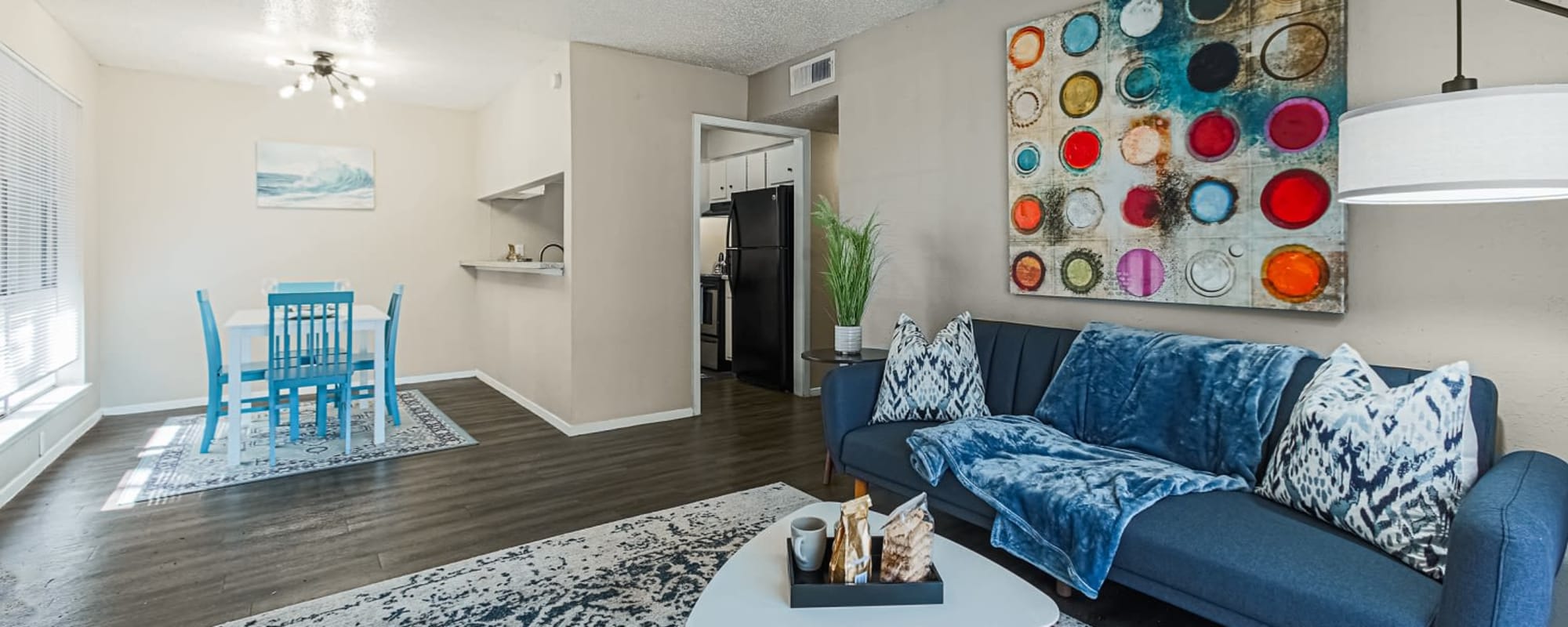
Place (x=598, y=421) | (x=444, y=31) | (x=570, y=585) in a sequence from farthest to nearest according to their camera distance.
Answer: (x=598, y=421) < (x=444, y=31) < (x=570, y=585)

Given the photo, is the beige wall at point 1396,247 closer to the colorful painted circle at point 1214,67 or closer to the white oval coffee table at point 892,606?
the colorful painted circle at point 1214,67

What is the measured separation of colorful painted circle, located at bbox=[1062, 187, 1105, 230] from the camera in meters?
2.93

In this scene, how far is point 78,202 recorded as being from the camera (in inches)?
169

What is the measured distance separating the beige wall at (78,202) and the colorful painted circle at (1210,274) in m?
4.85

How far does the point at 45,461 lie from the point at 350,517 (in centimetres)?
200

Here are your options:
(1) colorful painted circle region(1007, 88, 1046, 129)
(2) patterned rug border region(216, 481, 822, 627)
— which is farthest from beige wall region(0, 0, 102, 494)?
(1) colorful painted circle region(1007, 88, 1046, 129)

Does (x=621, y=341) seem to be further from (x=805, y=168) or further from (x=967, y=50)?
(x=967, y=50)

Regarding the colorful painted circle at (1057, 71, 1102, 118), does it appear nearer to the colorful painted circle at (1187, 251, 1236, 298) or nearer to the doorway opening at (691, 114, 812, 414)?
the colorful painted circle at (1187, 251, 1236, 298)

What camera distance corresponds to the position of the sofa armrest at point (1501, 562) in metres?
1.26

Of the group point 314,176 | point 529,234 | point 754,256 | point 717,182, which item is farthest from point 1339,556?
point 314,176

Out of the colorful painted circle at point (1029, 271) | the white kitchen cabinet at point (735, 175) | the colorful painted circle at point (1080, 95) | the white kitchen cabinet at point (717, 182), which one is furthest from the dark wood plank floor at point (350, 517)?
the white kitchen cabinet at point (717, 182)

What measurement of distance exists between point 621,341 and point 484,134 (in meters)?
2.70

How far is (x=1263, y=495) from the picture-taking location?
1.98 m

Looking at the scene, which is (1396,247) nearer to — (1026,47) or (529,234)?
(1026,47)
